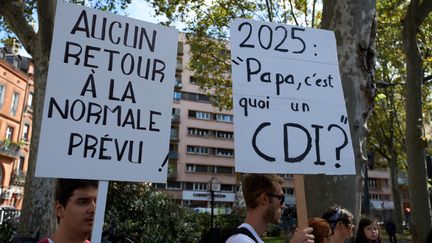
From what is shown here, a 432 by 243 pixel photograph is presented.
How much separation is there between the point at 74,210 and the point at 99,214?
0.21 meters

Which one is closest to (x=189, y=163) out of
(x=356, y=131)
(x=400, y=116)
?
(x=400, y=116)

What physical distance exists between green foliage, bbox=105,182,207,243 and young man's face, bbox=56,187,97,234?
24.2 feet

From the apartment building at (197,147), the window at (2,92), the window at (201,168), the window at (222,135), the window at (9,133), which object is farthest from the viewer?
Answer: the window at (222,135)

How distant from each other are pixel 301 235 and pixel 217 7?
14963 mm

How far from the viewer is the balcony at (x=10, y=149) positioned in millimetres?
33125

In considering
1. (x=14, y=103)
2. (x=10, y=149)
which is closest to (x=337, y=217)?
(x=10, y=149)

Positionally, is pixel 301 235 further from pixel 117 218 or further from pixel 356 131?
pixel 117 218

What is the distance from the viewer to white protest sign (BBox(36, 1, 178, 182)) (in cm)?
244

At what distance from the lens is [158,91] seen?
110 inches

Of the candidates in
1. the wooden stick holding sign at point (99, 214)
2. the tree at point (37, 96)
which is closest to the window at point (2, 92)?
the tree at point (37, 96)

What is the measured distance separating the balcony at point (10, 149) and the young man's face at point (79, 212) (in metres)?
34.4

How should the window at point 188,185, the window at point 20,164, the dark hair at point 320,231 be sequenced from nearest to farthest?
the dark hair at point 320,231
the window at point 20,164
the window at point 188,185

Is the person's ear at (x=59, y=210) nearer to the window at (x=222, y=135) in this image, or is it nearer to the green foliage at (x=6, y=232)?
the green foliage at (x=6, y=232)

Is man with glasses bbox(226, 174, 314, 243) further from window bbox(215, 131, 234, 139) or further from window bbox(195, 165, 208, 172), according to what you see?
window bbox(215, 131, 234, 139)
